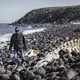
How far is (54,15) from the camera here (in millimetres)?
142750

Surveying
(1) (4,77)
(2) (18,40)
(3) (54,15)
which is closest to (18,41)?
(2) (18,40)

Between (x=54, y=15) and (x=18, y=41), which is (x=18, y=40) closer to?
(x=18, y=41)

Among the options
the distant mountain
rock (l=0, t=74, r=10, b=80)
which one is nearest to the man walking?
rock (l=0, t=74, r=10, b=80)

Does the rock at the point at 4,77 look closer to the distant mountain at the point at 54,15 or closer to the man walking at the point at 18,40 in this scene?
the man walking at the point at 18,40

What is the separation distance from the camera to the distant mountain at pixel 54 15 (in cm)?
12386

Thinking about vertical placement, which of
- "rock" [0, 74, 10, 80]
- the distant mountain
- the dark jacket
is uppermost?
the dark jacket

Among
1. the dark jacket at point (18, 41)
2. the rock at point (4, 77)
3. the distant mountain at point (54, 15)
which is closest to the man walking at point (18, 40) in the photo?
the dark jacket at point (18, 41)

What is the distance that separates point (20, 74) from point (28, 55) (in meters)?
5.95

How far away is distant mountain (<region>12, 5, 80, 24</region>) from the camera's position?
123863 millimetres

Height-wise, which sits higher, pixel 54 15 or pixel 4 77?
pixel 4 77

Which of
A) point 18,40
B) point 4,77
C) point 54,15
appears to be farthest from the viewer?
point 54,15

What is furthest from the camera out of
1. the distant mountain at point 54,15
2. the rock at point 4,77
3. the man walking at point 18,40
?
the distant mountain at point 54,15

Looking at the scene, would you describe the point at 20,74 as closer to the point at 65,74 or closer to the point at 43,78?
the point at 43,78

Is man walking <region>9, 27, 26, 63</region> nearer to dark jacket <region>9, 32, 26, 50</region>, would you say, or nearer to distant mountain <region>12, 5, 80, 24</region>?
dark jacket <region>9, 32, 26, 50</region>
